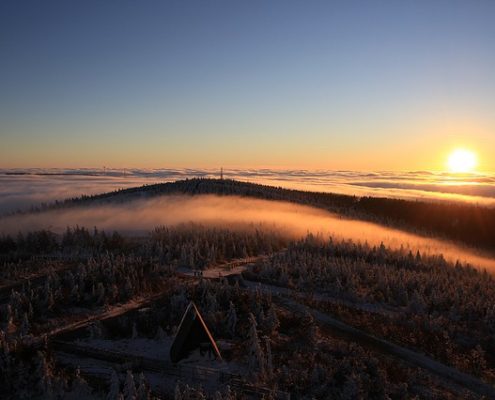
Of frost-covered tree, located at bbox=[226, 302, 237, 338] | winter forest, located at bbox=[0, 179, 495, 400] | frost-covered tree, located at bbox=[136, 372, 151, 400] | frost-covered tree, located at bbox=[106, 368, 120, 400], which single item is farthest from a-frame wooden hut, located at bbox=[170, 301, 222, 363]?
frost-covered tree, located at bbox=[106, 368, 120, 400]

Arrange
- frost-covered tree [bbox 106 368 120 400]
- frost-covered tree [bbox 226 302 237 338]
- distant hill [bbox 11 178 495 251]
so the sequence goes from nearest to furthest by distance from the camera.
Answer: frost-covered tree [bbox 106 368 120 400] → frost-covered tree [bbox 226 302 237 338] → distant hill [bbox 11 178 495 251]

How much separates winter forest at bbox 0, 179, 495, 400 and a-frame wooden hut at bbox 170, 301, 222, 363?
112 millimetres

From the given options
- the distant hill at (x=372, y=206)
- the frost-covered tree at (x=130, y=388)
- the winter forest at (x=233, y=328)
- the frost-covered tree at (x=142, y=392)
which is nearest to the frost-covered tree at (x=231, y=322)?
the winter forest at (x=233, y=328)

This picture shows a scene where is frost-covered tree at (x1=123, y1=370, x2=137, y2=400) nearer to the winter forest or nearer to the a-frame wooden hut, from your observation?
the winter forest

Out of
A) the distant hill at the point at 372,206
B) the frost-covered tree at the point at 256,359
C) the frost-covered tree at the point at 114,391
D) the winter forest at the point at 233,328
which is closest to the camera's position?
the frost-covered tree at the point at 114,391

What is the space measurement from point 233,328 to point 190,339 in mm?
4111

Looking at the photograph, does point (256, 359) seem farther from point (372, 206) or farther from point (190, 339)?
point (372, 206)

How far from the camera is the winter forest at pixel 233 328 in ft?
70.1

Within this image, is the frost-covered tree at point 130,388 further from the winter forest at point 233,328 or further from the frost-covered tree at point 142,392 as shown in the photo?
the frost-covered tree at point 142,392

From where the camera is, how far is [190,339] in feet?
79.9

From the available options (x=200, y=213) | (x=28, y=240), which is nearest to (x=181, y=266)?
(x=28, y=240)

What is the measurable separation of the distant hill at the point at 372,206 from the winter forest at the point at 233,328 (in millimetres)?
60241

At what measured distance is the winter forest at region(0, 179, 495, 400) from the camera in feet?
70.1

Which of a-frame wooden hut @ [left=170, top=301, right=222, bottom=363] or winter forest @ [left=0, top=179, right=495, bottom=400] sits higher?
a-frame wooden hut @ [left=170, top=301, right=222, bottom=363]
